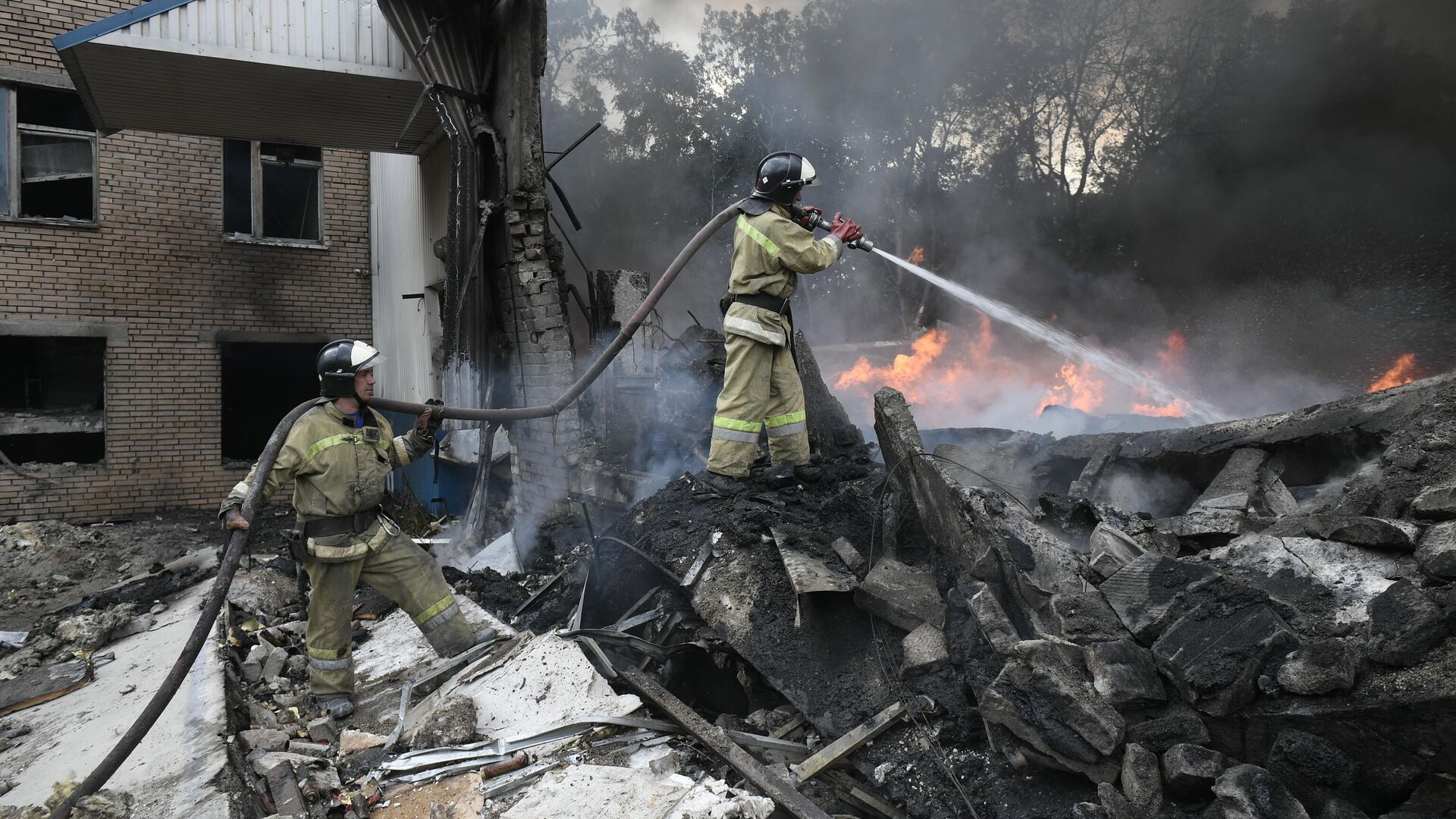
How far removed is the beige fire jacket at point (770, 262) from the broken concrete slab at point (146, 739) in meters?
3.36

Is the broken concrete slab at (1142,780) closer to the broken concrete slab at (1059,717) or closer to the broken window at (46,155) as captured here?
the broken concrete slab at (1059,717)

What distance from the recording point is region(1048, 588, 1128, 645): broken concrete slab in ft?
9.89

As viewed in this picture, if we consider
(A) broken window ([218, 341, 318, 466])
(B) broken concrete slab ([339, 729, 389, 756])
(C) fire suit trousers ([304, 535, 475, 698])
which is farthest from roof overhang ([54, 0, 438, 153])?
(B) broken concrete slab ([339, 729, 389, 756])

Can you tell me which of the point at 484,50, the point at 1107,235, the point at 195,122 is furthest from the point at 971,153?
the point at 195,122

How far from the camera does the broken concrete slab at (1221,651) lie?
102 inches

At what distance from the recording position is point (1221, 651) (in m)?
2.68

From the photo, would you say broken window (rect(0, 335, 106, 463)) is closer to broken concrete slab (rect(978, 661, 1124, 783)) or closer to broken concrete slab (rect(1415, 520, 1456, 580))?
broken concrete slab (rect(978, 661, 1124, 783))

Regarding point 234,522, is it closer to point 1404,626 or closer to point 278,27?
point 1404,626

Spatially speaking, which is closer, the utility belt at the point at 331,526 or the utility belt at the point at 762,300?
the utility belt at the point at 331,526

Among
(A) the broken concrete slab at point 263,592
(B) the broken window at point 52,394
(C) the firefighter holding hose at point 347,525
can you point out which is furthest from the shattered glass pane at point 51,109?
(C) the firefighter holding hose at point 347,525

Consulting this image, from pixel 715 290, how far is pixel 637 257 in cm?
213

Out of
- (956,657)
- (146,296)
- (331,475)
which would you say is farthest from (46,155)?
(956,657)

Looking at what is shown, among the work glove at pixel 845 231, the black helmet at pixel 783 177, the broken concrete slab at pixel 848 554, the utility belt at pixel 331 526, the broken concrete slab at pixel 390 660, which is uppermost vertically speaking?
the black helmet at pixel 783 177

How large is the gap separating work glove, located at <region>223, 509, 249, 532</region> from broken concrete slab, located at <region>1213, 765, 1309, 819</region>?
13.4 ft
